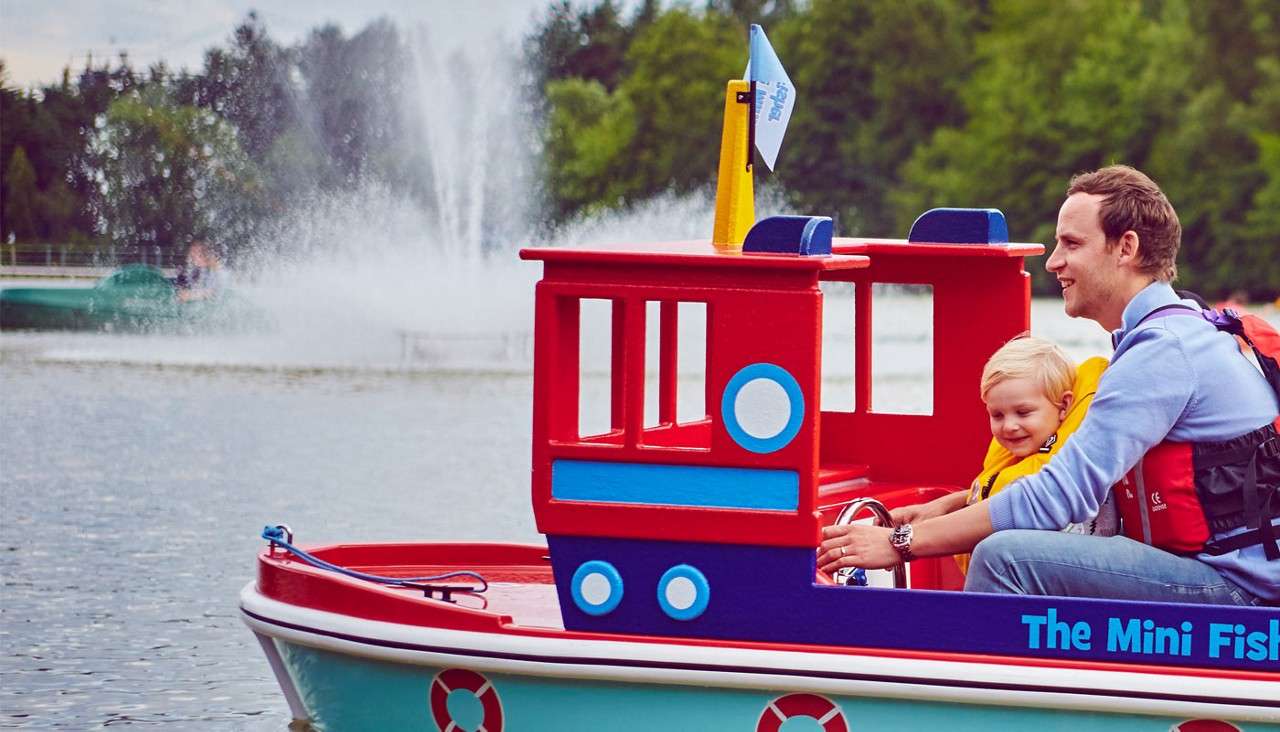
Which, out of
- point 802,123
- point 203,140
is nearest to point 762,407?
point 203,140

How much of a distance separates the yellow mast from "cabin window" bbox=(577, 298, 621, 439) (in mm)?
9131

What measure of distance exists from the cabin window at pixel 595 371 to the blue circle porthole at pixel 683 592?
9.64 metres

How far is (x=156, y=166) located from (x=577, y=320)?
176 feet

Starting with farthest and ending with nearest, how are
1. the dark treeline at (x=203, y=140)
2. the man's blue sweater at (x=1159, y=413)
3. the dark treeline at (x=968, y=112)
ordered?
the dark treeline at (x=968, y=112)
the dark treeline at (x=203, y=140)
the man's blue sweater at (x=1159, y=413)

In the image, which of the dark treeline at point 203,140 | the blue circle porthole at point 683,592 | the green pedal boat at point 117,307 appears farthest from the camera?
the dark treeline at point 203,140

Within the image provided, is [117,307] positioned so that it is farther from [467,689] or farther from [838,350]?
[467,689]

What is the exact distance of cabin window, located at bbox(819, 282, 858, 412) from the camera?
23.5m

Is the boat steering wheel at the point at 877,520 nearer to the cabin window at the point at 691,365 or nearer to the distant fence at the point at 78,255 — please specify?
the cabin window at the point at 691,365

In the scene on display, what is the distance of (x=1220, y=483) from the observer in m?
5.25

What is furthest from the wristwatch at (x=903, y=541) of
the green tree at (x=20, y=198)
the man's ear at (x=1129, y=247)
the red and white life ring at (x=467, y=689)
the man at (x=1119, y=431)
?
the green tree at (x=20, y=198)

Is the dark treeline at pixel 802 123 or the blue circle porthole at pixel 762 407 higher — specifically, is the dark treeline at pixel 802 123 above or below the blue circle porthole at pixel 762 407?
above

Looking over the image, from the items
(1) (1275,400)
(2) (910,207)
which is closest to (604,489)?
(1) (1275,400)

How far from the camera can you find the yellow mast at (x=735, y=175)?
19.7ft

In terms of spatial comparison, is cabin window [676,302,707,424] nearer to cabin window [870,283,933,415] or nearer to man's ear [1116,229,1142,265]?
cabin window [870,283,933,415]
